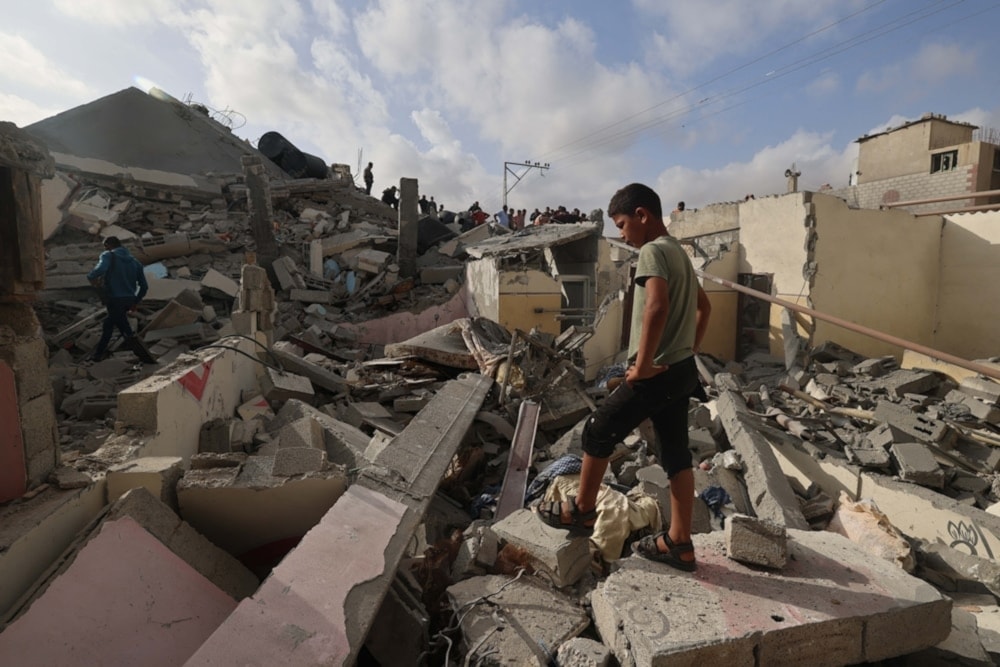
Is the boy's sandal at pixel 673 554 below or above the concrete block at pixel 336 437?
above

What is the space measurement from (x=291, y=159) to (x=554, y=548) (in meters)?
22.1

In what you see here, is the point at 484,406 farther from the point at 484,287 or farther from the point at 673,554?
the point at 484,287

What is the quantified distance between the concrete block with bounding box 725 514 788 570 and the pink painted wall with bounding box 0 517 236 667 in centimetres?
250

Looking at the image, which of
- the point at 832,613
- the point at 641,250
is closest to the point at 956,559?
the point at 832,613

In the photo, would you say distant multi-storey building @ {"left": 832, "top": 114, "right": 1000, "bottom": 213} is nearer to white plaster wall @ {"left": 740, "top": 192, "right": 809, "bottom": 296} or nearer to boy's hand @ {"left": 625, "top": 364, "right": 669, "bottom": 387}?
white plaster wall @ {"left": 740, "top": 192, "right": 809, "bottom": 296}

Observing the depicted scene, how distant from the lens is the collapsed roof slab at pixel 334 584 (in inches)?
77.7

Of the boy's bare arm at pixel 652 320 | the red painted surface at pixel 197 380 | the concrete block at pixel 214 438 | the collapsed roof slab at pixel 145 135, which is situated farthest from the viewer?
the collapsed roof slab at pixel 145 135

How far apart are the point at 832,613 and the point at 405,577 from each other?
6.68 ft

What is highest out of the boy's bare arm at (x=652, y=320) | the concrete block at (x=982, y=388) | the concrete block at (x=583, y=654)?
the boy's bare arm at (x=652, y=320)

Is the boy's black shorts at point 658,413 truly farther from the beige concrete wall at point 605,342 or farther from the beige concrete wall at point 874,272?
the beige concrete wall at point 874,272

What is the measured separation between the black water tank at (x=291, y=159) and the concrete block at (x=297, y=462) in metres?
20.2

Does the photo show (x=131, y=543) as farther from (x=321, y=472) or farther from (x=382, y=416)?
(x=382, y=416)

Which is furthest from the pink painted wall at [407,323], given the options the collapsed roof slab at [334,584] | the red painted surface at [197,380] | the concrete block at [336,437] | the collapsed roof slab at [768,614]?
the collapsed roof slab at [768,614]

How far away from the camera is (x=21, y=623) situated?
2.06 m
